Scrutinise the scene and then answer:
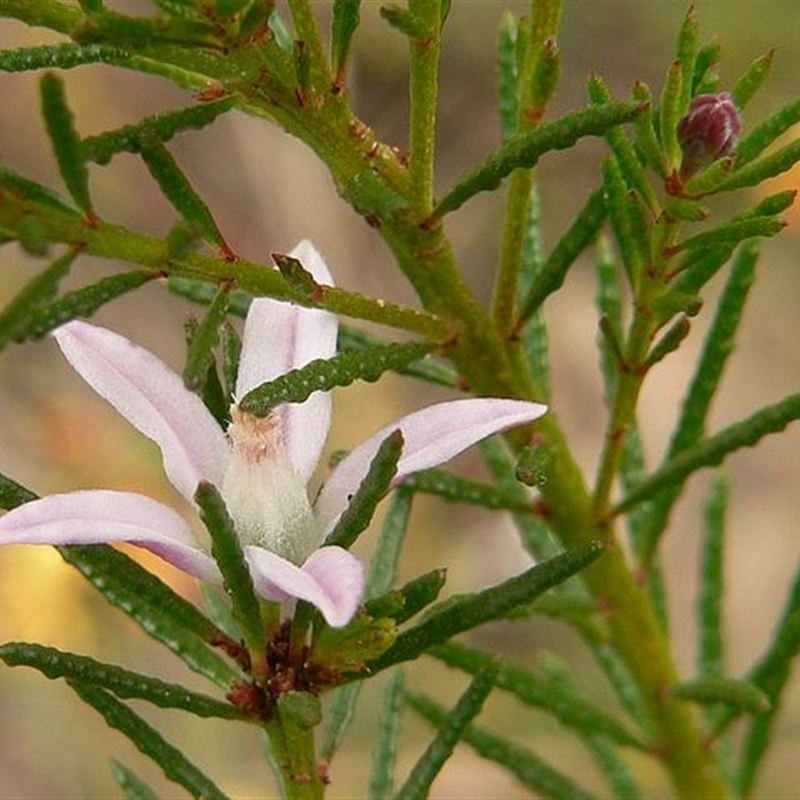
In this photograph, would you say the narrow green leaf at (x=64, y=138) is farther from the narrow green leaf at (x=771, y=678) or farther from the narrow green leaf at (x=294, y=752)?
the narrow green leaf at (x=771, y=678)

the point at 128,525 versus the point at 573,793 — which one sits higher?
the point at 573,793

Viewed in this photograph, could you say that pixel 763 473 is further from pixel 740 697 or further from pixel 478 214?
pixel 740 697

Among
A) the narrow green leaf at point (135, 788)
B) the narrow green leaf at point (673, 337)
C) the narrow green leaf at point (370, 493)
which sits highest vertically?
the narrow green leaf at point (673, 337)

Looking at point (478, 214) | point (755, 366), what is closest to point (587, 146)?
point (478, 214)

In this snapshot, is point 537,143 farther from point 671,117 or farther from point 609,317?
point 609,317

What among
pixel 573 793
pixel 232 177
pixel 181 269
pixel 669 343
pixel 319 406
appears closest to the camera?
pixel 181 269

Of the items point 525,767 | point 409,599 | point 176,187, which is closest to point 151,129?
point 176,187

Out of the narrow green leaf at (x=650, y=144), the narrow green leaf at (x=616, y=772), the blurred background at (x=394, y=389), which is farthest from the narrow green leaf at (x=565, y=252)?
the blurred background at (x=394, y=389)
